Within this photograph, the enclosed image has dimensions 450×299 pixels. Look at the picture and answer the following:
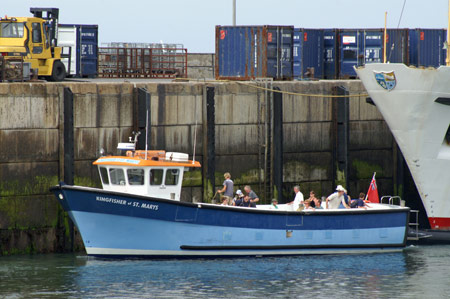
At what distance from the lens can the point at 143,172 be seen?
2400 cm

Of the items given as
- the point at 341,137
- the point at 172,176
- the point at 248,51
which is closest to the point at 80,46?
the point at 248,51

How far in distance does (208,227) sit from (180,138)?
3.52 metres

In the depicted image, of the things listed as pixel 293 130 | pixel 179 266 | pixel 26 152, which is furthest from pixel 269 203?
pixel 26 152

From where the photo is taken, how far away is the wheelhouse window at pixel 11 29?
30.8 metres

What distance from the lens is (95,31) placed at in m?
37.2

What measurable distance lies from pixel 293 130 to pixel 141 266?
7258mm

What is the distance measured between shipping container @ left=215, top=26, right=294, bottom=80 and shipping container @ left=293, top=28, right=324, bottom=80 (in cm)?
307

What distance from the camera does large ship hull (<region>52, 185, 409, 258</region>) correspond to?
23359mm

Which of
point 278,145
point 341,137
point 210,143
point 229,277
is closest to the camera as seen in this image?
point 229,277

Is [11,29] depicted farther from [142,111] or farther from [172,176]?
[172,176]

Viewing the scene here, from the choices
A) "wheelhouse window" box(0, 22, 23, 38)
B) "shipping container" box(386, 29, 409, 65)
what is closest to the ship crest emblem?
"shipping container" box(386, 29, 409, 65)

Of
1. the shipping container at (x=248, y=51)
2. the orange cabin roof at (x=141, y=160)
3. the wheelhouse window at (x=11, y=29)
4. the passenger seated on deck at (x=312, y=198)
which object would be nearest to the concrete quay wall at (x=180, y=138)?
the passenger seated on deck at (x=312, y=198)

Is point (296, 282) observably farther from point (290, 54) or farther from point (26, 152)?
point (290, 54)

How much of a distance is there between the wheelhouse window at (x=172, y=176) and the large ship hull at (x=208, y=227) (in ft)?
3.10
